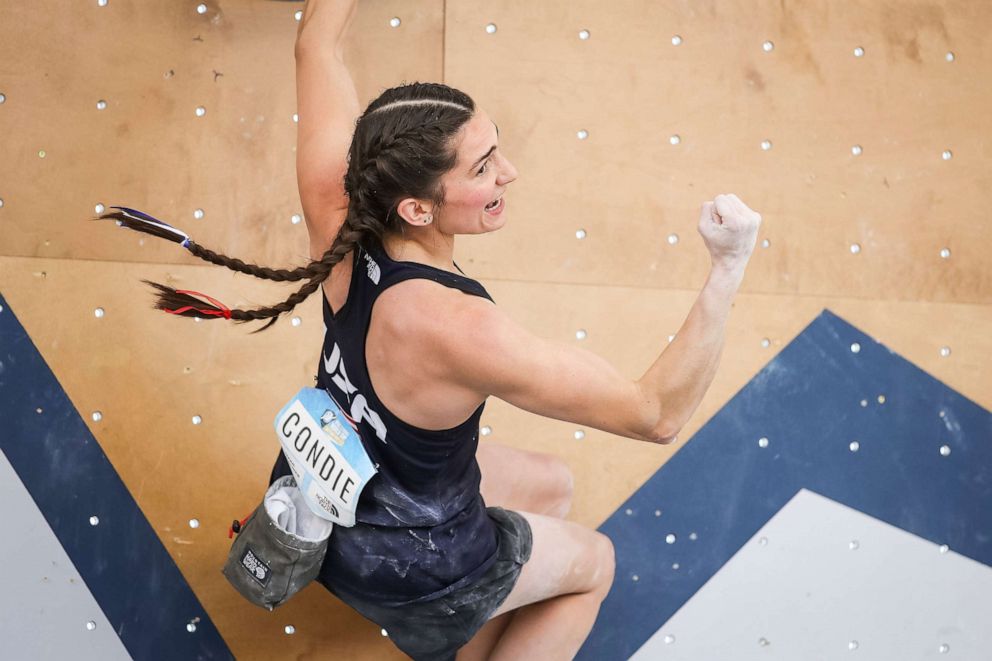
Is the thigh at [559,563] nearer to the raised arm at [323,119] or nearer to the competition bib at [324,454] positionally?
the competition bib at [324,454]

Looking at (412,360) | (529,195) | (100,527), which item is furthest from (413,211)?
(100,527)

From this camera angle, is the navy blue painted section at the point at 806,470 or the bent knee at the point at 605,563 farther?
the navy blue painted section at the point at 806,470

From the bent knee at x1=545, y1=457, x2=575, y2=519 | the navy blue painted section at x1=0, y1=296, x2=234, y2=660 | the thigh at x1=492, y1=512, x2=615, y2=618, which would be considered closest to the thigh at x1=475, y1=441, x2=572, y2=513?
the bent knee at x1=545, y1=457, x2=575, y2=519

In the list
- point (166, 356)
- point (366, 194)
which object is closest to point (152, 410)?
point (166, 356)

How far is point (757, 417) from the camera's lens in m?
2.32

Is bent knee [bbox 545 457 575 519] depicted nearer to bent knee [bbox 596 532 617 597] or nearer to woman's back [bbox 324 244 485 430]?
bent knee [bbox 596 532 617 597]

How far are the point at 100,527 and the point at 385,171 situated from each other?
1088 mm

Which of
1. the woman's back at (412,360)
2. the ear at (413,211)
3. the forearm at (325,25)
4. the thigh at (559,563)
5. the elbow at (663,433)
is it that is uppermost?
the forearm at (325,25)

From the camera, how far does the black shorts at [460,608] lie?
66.8 inches

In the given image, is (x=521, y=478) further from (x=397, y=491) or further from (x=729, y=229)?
(x=729, y=229)

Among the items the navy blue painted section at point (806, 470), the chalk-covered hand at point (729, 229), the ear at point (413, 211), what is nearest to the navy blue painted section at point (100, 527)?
the navy blue painted section at point (806, 470)

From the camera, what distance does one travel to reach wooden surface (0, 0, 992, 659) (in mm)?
2191

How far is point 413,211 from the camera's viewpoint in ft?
4.88

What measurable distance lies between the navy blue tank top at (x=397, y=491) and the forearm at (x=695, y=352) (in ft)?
0.84
